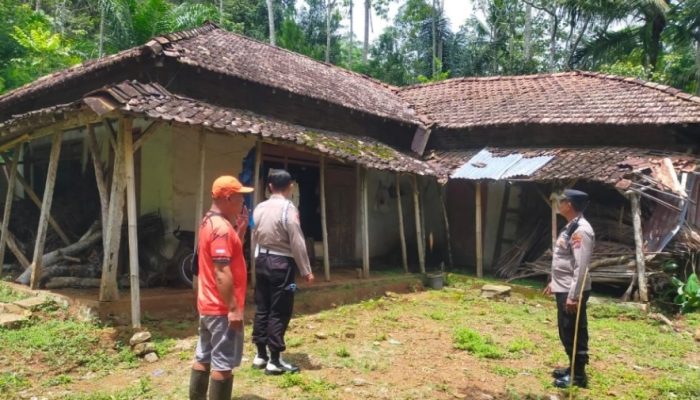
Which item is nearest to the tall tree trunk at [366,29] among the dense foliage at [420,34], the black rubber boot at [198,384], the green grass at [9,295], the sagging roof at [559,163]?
the dense foliage at [420,34]

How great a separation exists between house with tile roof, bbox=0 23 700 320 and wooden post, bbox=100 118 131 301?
18 mm

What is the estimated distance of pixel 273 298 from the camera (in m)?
4.58

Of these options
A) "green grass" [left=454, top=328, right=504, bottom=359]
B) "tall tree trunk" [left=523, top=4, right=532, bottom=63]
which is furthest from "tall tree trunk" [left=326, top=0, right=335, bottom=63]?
"green grass" [left=454, top=328, right=504, bottom=359]

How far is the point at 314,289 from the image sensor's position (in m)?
8.36

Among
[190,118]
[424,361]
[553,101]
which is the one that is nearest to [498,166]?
[553,101]

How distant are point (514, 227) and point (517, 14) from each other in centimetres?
1771

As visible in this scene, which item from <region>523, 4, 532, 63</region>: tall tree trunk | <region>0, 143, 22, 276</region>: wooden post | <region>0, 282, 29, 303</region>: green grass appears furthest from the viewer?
<region>523, 4, 532, 63</region>: tall tree trunk

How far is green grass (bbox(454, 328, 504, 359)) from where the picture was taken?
19.0 feet

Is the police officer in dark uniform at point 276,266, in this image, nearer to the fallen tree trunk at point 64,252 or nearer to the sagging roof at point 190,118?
the sagging roof at point 190,118

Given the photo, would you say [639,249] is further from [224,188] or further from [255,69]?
[224,188]

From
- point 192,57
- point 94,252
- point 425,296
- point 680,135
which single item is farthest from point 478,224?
point 94,252

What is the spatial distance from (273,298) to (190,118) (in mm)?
2943

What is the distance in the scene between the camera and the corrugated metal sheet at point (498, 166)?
33.8 feet

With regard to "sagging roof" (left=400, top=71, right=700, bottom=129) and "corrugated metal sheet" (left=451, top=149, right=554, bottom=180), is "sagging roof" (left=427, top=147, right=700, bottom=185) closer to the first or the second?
"corrugated metal sheet" (left=451, top=149, right=554, bottom=180)
